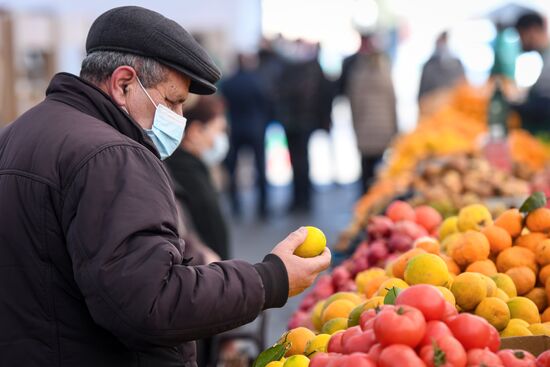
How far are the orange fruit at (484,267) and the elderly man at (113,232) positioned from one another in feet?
2.45

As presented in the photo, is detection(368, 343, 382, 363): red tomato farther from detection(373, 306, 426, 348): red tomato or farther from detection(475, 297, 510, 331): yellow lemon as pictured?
detection(475, 297, 510, 331): yellow lemon

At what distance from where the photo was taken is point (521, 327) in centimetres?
251

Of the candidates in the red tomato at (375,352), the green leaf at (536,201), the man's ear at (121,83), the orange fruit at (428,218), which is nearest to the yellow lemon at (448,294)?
the red tomato at (375,352)

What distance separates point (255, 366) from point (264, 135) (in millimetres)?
11310

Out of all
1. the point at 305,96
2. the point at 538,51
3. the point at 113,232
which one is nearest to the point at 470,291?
the point at 113,232

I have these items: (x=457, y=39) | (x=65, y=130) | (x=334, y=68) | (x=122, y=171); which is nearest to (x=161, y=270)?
(x=122, y=171)

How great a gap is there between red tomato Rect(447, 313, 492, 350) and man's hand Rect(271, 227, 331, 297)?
442 mm

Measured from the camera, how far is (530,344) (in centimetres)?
225

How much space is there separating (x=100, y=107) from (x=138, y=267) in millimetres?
504

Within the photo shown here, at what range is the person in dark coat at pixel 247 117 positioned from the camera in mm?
12812

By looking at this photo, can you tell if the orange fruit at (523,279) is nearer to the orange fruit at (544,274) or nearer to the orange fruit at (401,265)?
the orange fruit at (544,274)

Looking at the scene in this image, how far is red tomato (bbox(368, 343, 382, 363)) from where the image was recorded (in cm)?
194

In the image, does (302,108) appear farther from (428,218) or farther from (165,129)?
(165,129)

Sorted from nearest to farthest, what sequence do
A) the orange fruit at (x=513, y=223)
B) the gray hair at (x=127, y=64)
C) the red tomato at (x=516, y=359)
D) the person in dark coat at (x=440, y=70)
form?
the red tomato at (x=516, y=359) → the gray hair at (x=127, y=64) → the orange fruit at (x=513, y=223) → the person in dark coat at (x=440, y=70)
